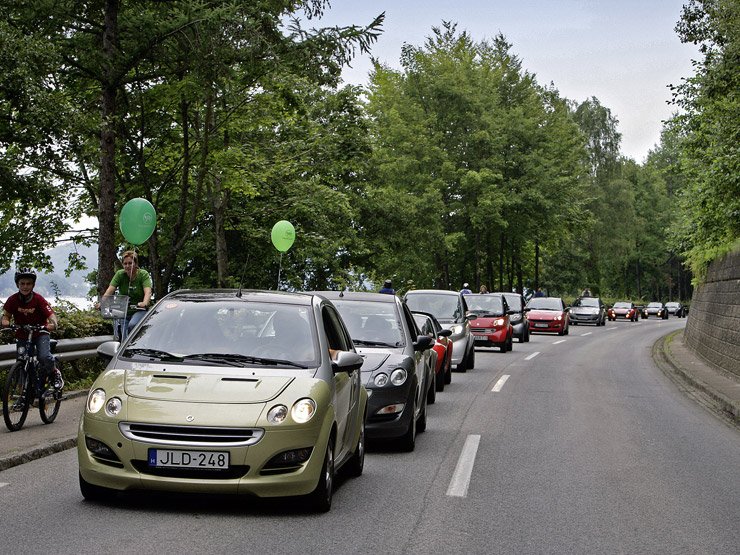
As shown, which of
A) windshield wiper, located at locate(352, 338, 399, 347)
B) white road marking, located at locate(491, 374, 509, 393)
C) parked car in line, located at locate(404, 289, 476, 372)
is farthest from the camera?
parked car in line, located at locate(404, 289, 476, 372)

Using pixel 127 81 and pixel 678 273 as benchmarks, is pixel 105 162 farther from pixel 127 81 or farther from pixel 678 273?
pixel 678 273

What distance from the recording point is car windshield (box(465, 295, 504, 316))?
93.0ft

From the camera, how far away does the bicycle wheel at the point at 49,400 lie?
1060 centimetres

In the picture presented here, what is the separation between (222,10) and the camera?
54.7ft

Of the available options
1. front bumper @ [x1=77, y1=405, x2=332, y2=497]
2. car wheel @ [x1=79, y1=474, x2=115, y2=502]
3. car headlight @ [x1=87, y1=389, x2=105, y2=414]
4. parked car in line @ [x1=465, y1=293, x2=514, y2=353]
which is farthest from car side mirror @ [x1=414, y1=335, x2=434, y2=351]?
parked car in line @ [x1=465, y1=293, x2=514, y2=353]

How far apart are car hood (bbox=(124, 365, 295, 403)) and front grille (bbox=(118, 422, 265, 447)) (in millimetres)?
212

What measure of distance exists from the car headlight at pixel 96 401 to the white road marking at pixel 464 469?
2.69 meters

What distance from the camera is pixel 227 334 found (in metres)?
7.28

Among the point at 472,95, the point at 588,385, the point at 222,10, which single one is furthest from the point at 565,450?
the point at 472,95

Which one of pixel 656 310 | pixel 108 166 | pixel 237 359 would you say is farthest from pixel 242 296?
pixel 656 310

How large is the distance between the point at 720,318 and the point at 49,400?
722 inches

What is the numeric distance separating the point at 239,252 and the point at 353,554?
3994 centimetres

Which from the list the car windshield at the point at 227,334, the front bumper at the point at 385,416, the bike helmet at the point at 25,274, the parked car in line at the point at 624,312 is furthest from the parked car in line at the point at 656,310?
the car windshield at the point at 227,334

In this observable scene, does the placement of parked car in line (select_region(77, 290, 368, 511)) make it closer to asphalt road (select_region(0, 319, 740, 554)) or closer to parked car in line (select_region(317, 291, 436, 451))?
asphalt road (select_region(0, 319, 740, 554))
